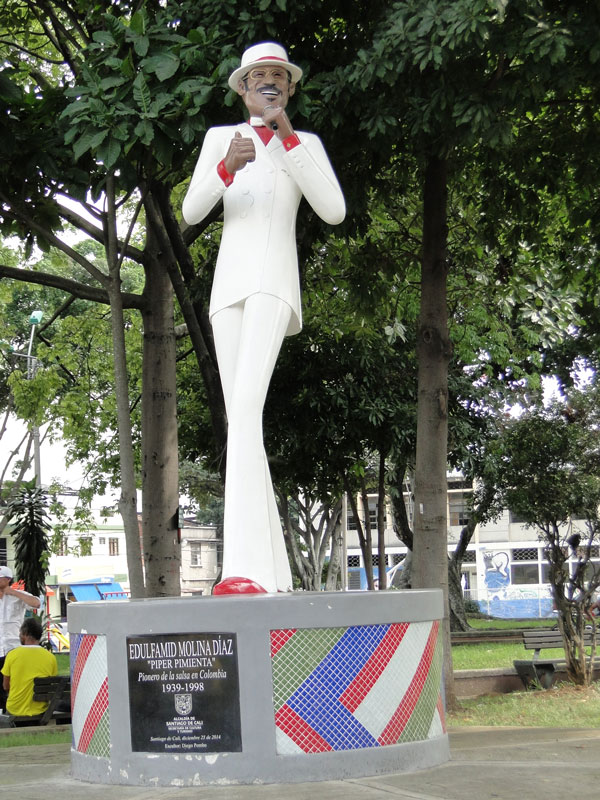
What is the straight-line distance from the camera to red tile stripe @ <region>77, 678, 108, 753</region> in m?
5.14

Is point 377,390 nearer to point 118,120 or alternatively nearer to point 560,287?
point 560,287

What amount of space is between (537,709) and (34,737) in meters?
5.09

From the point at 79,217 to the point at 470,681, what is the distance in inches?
293

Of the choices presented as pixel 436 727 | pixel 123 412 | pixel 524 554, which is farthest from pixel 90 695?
pixel 524 554

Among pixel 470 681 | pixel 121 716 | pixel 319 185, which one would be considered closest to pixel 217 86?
pixel 319 185

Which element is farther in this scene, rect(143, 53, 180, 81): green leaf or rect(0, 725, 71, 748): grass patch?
rect(0, 725, 71, 748): grass patch

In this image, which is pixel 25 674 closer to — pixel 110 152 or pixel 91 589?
pixel 110 152

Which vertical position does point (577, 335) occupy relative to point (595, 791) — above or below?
above

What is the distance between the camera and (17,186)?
9195 millimetres

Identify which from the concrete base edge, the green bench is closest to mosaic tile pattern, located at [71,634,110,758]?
the concrete base edge

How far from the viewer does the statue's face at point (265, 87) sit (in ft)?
20.4

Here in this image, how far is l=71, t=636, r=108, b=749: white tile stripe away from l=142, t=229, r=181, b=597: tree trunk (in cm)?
560

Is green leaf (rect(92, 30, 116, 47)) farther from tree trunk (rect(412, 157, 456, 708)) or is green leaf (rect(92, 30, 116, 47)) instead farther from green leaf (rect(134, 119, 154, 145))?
tree trunk (rect(412, 157, 456, 708))

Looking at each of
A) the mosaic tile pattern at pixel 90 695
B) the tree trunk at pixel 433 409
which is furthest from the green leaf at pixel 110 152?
the tree trunk at pixel 433 409
